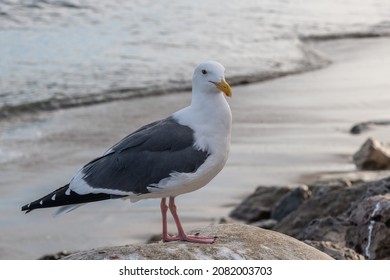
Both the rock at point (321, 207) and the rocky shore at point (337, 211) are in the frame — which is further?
the rock at point (321, 207)

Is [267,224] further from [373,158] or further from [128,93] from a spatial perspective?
[128,93]

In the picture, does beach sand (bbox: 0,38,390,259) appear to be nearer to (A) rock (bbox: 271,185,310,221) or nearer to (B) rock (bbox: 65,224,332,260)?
(A) rock (bbox: 271,185,310,221)

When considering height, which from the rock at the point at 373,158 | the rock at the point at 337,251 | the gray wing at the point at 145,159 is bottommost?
the rock at the point at 373,158

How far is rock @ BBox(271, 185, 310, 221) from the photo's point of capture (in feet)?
31.0

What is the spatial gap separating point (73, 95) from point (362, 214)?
9475 mm

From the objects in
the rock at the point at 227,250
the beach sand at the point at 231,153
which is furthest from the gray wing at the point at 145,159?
the beach sand at the point at 231,153

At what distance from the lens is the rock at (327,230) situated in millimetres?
7443

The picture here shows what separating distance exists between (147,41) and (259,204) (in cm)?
978

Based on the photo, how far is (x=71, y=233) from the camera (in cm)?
944

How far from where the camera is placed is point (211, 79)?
20.0ft

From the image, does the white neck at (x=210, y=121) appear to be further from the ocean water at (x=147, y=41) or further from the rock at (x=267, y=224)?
the ocean water at (x=147, y=41)

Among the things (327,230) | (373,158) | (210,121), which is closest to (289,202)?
(373,158)

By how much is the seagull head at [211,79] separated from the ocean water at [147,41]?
8.97 meters

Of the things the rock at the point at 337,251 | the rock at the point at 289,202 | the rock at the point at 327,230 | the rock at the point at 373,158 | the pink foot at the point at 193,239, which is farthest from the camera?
the rock at the point at 373,158
